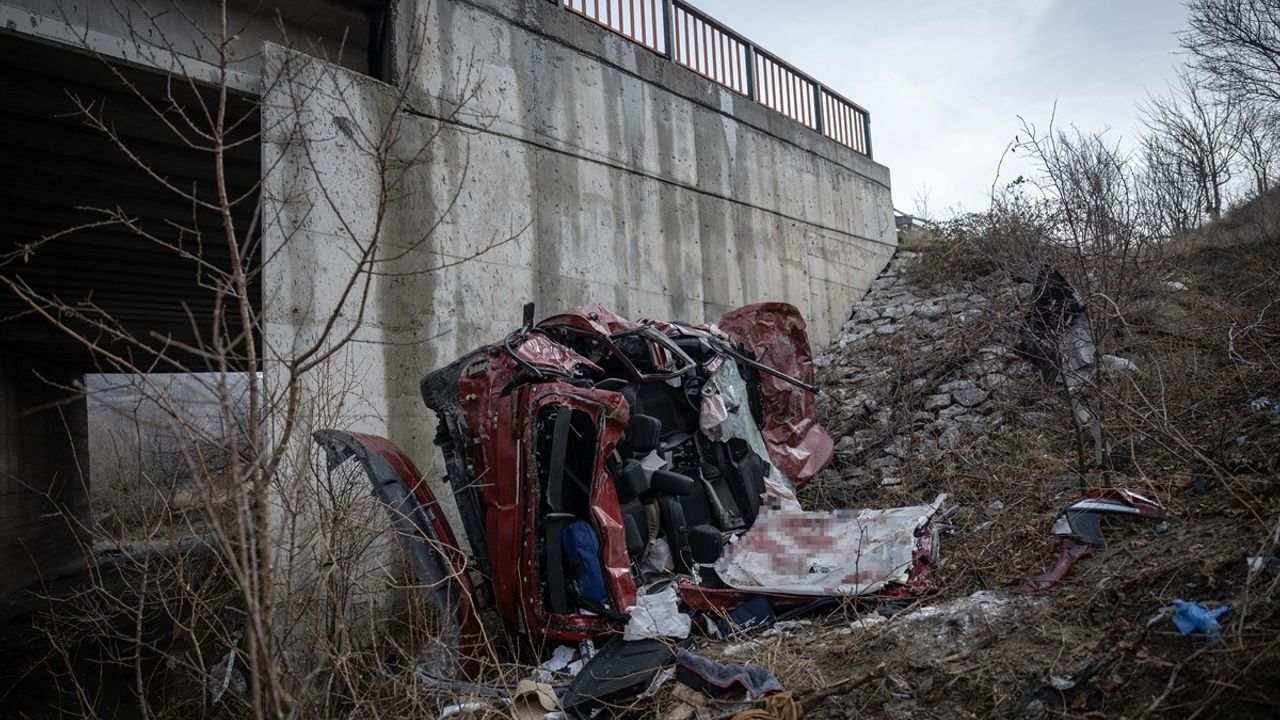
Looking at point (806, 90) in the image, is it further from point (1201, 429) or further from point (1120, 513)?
A: point (1120, 513)

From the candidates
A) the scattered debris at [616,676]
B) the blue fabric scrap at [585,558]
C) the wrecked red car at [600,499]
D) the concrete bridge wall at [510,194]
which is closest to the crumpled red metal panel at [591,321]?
the wrecked red car at [600,499]

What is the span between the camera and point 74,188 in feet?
22.2

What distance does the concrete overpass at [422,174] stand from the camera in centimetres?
507

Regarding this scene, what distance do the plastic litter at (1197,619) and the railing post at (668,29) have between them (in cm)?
736

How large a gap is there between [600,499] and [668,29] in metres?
6.34

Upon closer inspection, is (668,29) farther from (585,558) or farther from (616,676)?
(616,676)

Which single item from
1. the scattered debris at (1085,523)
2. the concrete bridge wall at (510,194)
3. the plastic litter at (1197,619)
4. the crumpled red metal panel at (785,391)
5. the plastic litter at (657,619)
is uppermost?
the concrete bridge wall at (510,194)

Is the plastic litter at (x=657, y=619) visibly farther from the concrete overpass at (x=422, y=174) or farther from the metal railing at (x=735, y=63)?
the metal railing at (x=735, y=63)

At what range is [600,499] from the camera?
4113 mm

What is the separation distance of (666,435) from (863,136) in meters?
9.31

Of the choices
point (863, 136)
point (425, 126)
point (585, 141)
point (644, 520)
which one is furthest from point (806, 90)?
point (644, 520)

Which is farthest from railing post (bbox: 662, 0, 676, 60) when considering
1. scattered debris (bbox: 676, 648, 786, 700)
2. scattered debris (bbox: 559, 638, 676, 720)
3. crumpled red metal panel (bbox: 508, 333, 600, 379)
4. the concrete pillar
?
the concrete pillar

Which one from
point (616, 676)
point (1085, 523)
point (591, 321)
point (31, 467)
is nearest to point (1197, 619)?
point (1085, 523)

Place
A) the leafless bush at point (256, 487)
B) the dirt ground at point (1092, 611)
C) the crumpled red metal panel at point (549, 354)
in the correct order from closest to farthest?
the leafless bush at point (256, 487) → the dirt ground at point (1092, 611) → the crumpled red metal panel at point (549, 354)
